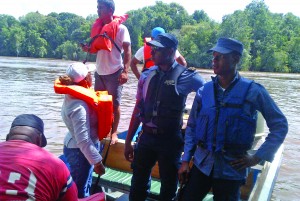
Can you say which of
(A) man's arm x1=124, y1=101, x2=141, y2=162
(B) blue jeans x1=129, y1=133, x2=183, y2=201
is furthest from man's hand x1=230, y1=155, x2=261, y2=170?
(A) man's arm x1=124, y1=101, x2=141, y2=162

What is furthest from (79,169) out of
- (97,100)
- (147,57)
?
(147,57)

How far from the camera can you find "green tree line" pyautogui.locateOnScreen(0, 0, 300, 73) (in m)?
57.2

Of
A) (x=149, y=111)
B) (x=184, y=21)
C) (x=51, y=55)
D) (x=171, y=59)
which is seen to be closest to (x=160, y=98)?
(x=149, y=111)

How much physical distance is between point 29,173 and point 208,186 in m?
1.37

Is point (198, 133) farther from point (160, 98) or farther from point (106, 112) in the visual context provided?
point (106, 112)

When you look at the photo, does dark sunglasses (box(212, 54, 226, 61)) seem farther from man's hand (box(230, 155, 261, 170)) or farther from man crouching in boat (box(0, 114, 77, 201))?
man crouching in boat (box(0, 114, 77, 201))

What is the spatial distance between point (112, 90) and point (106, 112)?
1.59m

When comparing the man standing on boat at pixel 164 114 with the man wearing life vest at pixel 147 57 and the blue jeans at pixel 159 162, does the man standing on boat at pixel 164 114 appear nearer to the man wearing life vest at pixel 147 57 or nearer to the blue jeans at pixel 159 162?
the blue jeans at pixel 159 162

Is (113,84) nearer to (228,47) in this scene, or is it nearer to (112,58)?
(112,58)

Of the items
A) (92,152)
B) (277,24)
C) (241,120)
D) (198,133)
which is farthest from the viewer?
(277,24)

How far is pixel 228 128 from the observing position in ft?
7.82

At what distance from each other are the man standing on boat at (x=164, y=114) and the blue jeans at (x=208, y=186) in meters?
0.30

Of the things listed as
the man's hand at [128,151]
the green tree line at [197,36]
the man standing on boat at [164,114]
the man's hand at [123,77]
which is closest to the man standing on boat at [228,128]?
the man standing on boat at [164,114]

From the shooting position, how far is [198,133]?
2.56 m
